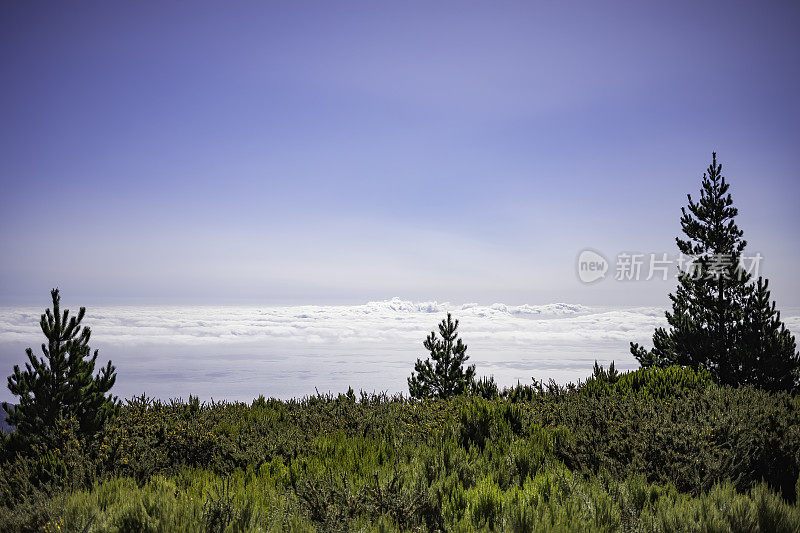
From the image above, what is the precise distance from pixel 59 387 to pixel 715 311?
21.1 meters

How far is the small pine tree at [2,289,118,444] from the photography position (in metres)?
9.13

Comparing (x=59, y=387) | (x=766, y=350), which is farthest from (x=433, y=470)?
(x=766, y=350)

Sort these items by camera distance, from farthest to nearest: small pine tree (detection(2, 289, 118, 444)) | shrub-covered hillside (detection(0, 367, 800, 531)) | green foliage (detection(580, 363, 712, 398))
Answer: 1. green foliage (detection(580, 363, 712, 398))
2. small pine tree (detection(2, 289, 118, 444))
3. shrub-covered hillside (detection(0, 367, 800, 531))

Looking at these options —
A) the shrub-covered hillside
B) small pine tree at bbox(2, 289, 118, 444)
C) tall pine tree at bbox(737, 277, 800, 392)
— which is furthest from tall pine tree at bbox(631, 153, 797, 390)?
small pine tree at bbox(2, 289, 118, 444)

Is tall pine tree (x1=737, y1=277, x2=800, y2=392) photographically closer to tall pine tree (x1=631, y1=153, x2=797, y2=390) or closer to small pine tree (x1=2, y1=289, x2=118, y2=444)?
tall pine tree (x1=631, y1=153, x2=797, y2=390)

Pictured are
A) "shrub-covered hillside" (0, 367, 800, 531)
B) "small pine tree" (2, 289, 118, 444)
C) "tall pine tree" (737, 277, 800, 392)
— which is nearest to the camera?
"shrub-covered hillside" (0, 367, 800, 531)

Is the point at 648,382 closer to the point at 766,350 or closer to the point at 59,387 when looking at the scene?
the point at 766,350

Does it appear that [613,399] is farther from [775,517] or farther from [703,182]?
[703,182]

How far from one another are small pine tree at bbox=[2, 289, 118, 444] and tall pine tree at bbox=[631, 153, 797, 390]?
61.7ft

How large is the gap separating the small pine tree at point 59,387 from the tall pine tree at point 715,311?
1879 cm

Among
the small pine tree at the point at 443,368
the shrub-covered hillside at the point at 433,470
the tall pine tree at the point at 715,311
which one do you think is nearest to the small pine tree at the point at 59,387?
the shrub-covered hillside at the point at 433,470

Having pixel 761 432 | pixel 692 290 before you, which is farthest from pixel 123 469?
pixel 692 290

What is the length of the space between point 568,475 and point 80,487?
21.0ft

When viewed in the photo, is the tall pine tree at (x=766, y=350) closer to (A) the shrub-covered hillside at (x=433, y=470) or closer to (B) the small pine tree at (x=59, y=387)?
(A) the shrub-covered hillside at (x=433, y=470)
